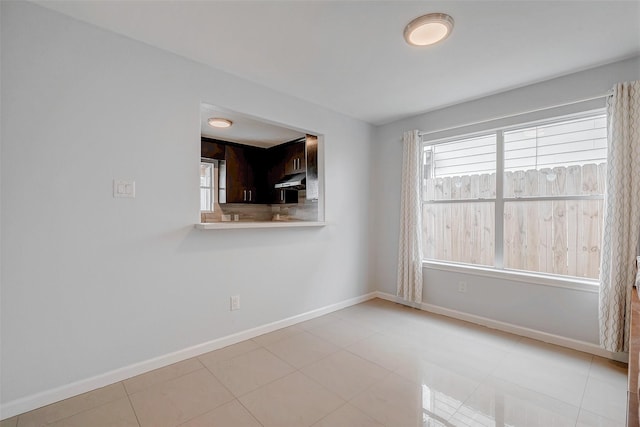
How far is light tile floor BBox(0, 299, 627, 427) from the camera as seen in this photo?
1.67 metres

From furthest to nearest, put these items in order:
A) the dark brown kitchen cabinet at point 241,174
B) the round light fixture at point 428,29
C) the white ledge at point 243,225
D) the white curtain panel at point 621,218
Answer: the dark brown kitchen cabinet at point 241,174 < the white ledge at point 243,225 < the white curtain panel at point 621,218 < the round light fixture at point 428,29

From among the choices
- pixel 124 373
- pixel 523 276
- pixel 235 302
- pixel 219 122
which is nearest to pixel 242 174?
pixel 219 122

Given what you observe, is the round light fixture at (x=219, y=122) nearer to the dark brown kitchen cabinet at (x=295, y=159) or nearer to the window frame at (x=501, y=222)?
the dark brown kitchen cabinet at (x=295, y=159)

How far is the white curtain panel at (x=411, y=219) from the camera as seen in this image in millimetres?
3523

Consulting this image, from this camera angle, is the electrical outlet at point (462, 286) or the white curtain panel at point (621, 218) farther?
the electrical outlet at point (462, 286)

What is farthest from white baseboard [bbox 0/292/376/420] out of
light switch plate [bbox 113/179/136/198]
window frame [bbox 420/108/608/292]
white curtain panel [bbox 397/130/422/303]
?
window frame [bbox 420/108/608/292]

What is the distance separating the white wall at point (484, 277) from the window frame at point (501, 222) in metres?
0.05

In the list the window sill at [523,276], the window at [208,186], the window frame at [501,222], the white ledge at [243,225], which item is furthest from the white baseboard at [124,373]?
the window at [208,186]

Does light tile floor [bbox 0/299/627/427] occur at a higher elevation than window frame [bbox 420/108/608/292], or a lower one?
lower

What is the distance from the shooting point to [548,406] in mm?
1770

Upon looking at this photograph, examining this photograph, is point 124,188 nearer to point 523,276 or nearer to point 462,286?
point 462,286

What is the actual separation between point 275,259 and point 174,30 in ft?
6.75

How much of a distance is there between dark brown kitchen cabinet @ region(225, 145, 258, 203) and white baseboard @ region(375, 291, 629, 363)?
320 cm

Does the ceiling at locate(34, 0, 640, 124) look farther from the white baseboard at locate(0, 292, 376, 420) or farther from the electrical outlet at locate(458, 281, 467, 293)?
the white baseboard at locate(0, 292, 376, 420)
